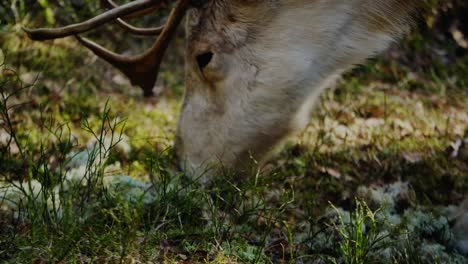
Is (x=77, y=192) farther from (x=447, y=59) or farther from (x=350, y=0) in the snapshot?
(x=447, y=59)

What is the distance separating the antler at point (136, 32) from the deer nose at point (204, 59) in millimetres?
200

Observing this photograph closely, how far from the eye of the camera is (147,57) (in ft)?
11.4

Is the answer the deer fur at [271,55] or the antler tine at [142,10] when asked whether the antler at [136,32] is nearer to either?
the antler tine at [142,10]

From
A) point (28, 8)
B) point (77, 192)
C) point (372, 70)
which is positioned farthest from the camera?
Result: point (372, 70)

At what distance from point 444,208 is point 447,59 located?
364 cm

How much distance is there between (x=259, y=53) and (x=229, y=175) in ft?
2.28

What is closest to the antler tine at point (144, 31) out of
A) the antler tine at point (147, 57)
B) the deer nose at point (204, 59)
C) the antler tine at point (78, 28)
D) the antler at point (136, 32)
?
the antler at point (136, 32)

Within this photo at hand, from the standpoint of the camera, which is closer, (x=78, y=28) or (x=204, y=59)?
(x=78, y=28)

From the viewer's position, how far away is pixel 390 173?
4238 mm

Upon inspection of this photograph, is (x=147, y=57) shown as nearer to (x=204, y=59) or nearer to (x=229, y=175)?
(x=204, y=59)

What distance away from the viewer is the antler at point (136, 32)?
123 inches

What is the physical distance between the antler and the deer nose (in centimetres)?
20

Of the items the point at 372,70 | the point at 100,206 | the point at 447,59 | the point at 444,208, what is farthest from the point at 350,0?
the point at 447,59

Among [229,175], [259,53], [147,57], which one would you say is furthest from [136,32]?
[229,175]
